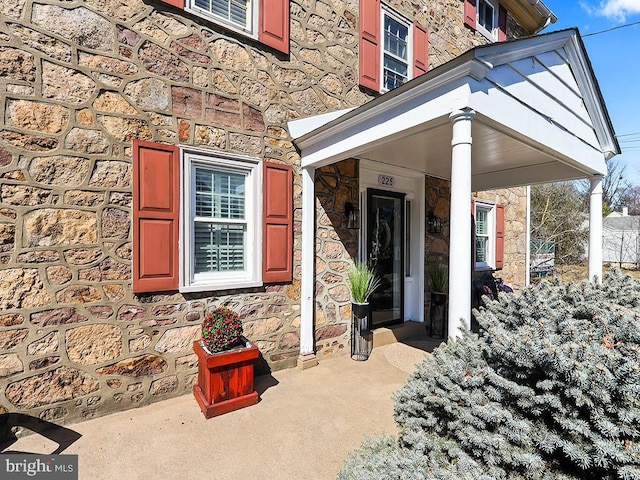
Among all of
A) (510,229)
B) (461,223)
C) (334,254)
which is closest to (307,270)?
(334,254)

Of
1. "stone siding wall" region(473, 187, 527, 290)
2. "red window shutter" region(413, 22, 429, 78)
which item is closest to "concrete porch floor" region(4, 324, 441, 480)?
"red window shutter" region(413, 22, 429, 78)

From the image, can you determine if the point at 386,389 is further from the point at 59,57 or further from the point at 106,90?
the point at 59,57

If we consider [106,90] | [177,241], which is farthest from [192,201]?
[106,90]

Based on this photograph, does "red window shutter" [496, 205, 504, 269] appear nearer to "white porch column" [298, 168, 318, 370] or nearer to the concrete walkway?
the concrete walkway

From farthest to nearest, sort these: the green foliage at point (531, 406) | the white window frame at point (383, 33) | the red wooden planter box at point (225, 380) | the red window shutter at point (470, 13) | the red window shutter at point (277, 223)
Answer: the red window shutter at point (470, 13) < the white window frame at point (383, 33) < the red window shutter at point (277, 223) < the red wooden planter box at point (225, 380) < the green foliage at point (531, 406)

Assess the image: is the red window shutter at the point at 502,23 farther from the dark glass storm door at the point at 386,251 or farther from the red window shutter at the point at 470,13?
the dark glass storm door at the point at 386,251

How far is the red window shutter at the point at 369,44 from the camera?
4.27m

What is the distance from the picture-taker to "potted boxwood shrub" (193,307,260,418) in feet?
8.89

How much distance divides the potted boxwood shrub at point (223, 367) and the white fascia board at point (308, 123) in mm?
2079

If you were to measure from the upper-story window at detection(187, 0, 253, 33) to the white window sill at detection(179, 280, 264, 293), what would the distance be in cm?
259

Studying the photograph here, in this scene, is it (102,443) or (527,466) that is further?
(102,443)

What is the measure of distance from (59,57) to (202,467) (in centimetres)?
317

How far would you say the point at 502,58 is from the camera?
2475 mm

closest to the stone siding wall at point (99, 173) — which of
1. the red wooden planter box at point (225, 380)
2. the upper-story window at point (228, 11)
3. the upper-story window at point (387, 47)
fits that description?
the upper-story window at point (228, 11)
